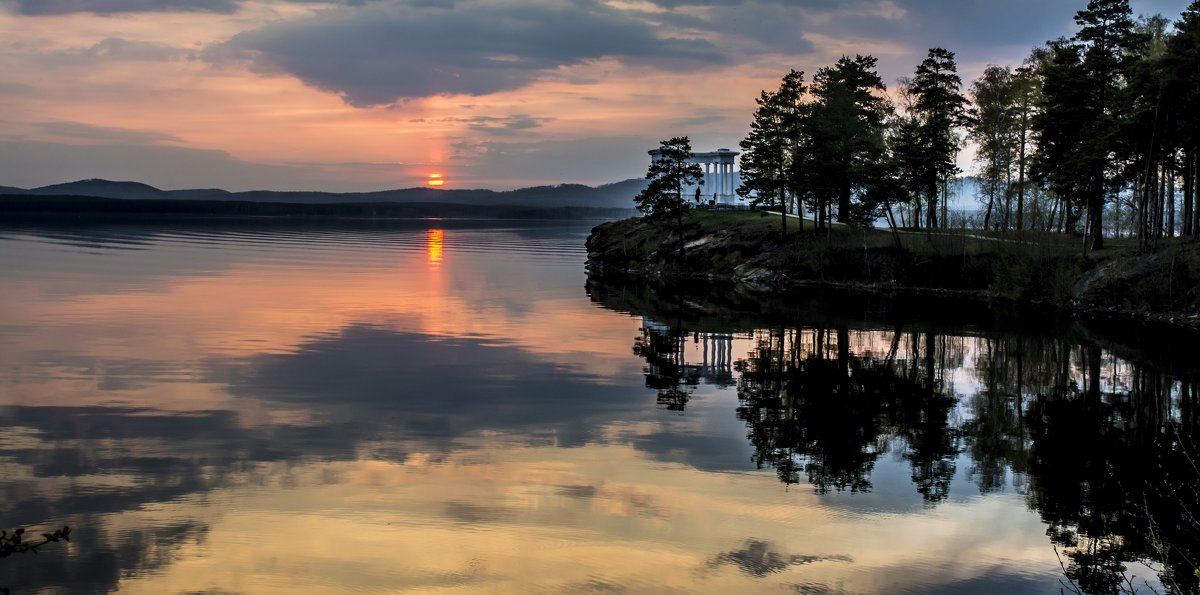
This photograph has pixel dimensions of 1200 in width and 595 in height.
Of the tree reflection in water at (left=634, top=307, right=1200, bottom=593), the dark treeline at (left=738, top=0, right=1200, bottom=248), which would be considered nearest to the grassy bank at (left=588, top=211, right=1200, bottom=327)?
the dark treeline at (left=738, top=0, right=1200, bottom=248)

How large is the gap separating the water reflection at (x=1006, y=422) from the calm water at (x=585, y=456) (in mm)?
Result: 137

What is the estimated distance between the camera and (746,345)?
4697cm

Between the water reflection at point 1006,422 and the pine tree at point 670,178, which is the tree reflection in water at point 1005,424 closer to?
the water reflection at point 1006,422

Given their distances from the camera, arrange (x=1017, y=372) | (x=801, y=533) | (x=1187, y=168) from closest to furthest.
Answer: (x=801, y=533) → (x=1017, y=372) → (x=1187, y=168)

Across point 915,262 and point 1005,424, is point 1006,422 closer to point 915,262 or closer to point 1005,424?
point 1005,424

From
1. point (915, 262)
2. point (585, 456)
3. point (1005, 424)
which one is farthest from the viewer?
point (915, 262)

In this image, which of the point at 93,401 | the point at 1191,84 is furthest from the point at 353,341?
the point at 1191,84

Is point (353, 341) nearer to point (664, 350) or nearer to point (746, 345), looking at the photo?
point (664, 350)

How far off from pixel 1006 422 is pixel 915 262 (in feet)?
158

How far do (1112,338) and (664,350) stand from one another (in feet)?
72.5

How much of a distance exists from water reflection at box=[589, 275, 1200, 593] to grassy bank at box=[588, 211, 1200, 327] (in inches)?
306

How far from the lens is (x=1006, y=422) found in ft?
100

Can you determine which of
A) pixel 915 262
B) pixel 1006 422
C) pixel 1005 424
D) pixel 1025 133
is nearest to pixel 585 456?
pixel 1005 424

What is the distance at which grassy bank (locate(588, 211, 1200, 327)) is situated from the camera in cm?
5603
